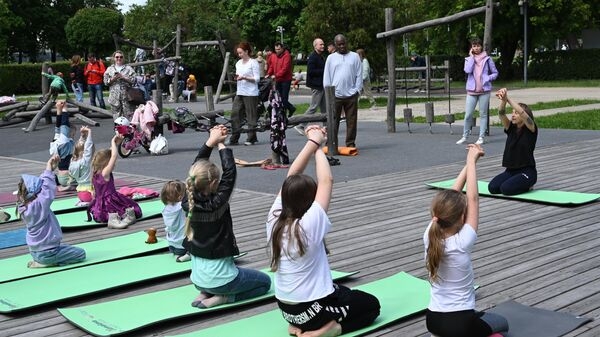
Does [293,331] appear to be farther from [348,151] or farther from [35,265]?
[348,151]

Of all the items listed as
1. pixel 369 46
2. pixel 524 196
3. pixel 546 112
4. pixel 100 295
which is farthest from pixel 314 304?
pixel 369 46

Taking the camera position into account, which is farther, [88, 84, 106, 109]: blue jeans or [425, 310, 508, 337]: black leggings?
[88, 84, 106, 109]: blue jeans

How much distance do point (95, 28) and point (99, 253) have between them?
4417 cm

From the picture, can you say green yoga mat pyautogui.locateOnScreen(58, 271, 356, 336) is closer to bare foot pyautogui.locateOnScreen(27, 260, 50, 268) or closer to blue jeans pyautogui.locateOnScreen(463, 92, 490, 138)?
bare foot pyautogui.locateOnScreen(27, 260, 50, 268)

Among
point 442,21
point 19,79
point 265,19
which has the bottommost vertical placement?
point 19,79

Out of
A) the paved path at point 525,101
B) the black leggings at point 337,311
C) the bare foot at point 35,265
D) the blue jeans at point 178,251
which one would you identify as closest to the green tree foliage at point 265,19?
the paved path at point 525,101

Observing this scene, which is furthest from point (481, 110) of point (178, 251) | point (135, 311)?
point (135, 311)

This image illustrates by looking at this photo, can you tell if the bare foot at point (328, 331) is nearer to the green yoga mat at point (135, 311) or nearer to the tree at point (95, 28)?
the green yoga mat at point (135, 311)

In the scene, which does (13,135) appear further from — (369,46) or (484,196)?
(484,196)

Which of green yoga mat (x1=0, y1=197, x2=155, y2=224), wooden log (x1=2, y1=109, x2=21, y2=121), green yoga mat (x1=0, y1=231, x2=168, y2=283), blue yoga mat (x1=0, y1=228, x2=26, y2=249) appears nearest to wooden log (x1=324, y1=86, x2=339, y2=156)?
green yoga mat (x1=0, y1=197, x2=155, y2=224)

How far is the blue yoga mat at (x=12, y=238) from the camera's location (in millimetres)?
7699

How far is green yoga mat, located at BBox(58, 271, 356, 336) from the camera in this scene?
502cm

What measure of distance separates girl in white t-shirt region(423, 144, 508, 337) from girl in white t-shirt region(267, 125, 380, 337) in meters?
0.55

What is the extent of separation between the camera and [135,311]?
17.4 ft
